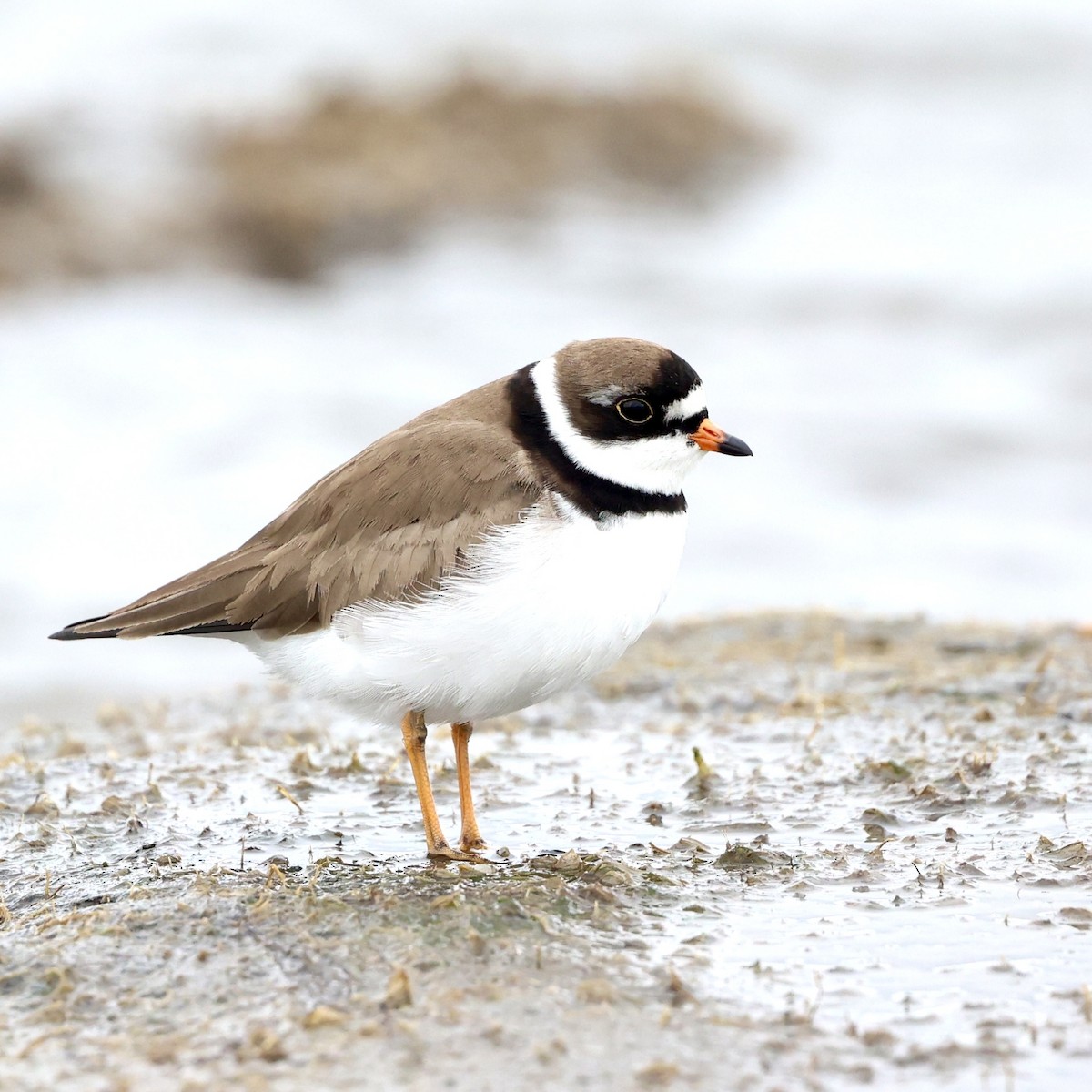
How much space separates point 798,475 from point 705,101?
46.1 feet

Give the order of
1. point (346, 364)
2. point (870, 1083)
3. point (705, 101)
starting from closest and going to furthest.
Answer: point (870, 1083)
point (346, 364)
point (705, 101)

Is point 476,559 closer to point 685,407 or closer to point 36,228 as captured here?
point 685,407

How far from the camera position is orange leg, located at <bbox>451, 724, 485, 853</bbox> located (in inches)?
220

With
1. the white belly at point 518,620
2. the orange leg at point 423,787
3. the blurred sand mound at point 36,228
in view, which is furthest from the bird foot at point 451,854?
the blurred sand mound at point 36,228

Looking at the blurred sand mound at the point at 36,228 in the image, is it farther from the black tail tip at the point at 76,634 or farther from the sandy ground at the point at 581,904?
the black tail tip at the point at 76,634

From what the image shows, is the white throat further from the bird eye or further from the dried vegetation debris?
the dried vegetation debris

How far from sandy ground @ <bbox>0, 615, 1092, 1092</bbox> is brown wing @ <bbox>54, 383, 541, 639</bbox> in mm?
853

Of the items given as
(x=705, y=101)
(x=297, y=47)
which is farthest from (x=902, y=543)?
(x=297, y=47)

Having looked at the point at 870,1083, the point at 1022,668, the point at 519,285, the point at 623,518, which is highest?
the point at 519,285

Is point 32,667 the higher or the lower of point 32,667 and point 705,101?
the lower

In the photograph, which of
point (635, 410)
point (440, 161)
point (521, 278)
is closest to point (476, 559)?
point (635, 410)

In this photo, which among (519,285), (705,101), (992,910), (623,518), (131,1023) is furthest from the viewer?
(705,101)

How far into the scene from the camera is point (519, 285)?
23594 mm

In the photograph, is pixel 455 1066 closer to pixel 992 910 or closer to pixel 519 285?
pixel 992 910
